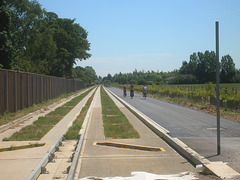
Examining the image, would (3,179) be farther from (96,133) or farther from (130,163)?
(96,133)

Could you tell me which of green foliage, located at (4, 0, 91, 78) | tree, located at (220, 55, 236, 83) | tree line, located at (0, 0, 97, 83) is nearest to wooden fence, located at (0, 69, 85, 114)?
tree line, located at (0, 0, 97, 83)

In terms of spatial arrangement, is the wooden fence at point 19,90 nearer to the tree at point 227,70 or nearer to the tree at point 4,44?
the tree at point 4,44

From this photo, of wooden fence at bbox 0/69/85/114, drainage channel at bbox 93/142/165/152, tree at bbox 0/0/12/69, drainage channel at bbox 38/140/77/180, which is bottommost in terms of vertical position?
drainage channel at bbox 38/140/77/180

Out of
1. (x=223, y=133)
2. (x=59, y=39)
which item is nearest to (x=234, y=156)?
(x=223, y=133)

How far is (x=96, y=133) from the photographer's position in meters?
10.6

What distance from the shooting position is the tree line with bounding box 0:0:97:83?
28.4 metres

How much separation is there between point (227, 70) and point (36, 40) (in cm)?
7616

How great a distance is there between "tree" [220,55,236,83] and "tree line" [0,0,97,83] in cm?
5063

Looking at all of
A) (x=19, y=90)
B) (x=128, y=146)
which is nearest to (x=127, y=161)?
(x=128, y=146)

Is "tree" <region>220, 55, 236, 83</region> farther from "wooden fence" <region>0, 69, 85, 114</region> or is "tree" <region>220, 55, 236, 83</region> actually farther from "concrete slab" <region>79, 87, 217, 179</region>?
"concrete slab" <region>79, 87, 217, 179</region>

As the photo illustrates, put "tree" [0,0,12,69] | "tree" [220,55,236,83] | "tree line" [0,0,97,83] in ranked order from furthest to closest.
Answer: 1. "tree" [220,55,236,83]
2. "tree line" [0,0,97,83]
3. "tree" [0,0,12,69]

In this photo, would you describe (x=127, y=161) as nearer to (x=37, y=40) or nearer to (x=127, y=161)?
(x=127, y=161)

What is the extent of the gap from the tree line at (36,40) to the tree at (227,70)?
50.6 metres

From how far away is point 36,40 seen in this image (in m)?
42.6
